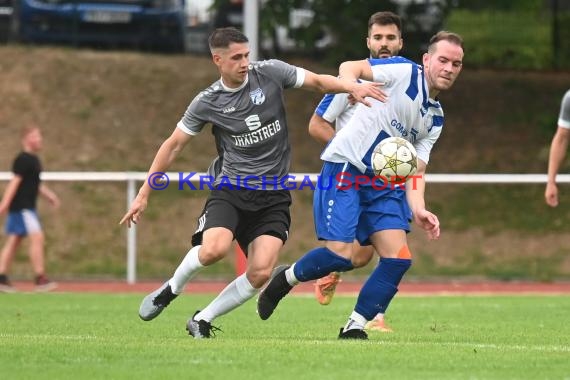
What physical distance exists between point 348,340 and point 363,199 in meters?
0.97

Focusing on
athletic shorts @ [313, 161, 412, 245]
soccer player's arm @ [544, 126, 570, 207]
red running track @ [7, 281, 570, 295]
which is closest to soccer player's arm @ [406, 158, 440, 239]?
athletic shorts @ [313, 161, 412, 245]

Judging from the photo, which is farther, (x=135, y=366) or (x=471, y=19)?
(x=471, y=19)

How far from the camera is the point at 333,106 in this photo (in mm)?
9430

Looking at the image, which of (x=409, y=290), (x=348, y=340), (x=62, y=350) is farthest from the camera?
(x=409, y=290)

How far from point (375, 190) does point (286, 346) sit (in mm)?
1345

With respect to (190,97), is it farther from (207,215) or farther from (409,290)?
(207,215)

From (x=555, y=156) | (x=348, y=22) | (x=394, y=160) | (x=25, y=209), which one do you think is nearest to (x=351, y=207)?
(x=394, y=160)

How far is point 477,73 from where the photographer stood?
25.3 metres

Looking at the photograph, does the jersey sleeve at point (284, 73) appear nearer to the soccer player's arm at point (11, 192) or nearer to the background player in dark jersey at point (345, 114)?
the background player in dark jersey at point (345, 114)

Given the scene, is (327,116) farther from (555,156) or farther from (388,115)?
(555,156)

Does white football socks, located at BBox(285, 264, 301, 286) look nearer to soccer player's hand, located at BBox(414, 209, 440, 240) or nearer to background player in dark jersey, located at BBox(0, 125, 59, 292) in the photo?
soccer player's hand, located at BBox(414, 209, 440, 240)

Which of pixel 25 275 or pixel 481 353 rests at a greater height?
pixel 481 353

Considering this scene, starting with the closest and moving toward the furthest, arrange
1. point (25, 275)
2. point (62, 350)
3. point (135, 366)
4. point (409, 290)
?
point (135, 366)
point (62, 350)
point (409, 290)
point (25, 275)

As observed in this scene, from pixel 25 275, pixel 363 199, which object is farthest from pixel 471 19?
pixel 363 199
